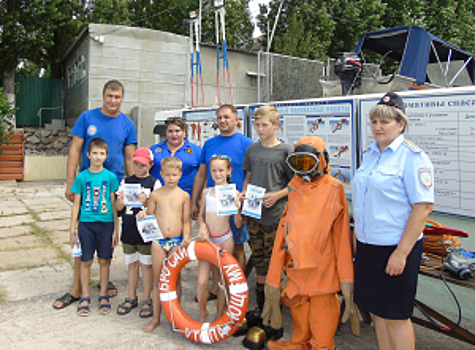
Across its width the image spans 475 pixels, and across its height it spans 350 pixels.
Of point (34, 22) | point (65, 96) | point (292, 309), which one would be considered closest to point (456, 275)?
point (292, 309)

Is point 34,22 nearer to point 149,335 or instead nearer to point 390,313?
point 149,335

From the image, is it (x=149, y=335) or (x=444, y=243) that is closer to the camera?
(x=444, y=243)

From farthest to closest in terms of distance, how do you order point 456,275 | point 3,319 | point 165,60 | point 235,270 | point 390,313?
point 165,60 < point 3,319 < point 235,270 < point 456,275 < point 390,313

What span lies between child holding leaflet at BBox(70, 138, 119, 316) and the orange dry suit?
202cm

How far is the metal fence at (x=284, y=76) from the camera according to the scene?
1711 cm

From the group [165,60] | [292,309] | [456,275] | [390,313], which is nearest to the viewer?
[390,313]

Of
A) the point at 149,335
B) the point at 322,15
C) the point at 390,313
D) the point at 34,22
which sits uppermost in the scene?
the point at 322,15

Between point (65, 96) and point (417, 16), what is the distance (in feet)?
59.3

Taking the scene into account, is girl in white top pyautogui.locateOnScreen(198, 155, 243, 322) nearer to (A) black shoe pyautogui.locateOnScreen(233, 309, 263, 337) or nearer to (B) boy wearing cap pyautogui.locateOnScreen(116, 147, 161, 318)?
(A) black shoe pyautogui.locateOnScreen(233, 309, 263, 337)

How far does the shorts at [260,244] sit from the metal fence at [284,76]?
14.2 meters

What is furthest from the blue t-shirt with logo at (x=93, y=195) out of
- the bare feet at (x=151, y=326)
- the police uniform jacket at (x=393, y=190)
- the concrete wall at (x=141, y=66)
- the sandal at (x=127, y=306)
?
the concrete wall at (x=141, y=66)

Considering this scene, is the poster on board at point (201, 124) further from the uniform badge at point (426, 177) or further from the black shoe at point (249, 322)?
the uniform badge at point (426, 177)

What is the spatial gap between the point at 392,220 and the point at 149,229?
213 cm

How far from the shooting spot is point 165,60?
15148 millimetres
